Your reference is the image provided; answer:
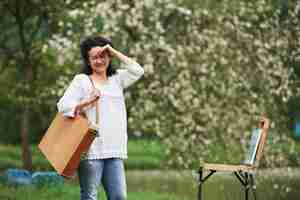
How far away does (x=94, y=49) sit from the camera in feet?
25.9

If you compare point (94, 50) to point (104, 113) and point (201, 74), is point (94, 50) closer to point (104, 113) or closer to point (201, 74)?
point (104, 113)

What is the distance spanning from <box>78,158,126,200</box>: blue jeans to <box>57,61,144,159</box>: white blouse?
6 cm

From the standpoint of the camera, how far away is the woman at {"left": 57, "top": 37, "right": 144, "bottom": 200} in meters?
7.63

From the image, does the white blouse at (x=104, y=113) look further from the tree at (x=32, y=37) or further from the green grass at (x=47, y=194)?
the tree at (x=32, y=37)

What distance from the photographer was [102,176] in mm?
7762

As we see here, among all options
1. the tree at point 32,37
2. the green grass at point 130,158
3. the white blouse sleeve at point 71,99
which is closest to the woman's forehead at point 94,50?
the white blouse sleeve at point 71,99

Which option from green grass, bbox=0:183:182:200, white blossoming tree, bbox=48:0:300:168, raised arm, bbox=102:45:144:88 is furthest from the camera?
white blossoming tree, bbox=48:0:300:168

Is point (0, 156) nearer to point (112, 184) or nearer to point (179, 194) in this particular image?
point (179, 194)

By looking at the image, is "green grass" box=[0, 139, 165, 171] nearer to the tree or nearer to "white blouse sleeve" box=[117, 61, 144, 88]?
the tree

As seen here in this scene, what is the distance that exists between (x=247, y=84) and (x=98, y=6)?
274cm

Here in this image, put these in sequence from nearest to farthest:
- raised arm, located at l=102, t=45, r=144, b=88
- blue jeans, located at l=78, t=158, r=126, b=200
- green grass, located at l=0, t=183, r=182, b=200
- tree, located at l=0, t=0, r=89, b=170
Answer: blue jeans, located at l=78, t=158, r=126, b=200, raised arm, located at l=102, t=45, r=144, b=88, green grass, located at l=0, t=183, r=182, b=200, tree, located at l=0, t=0, r=89, b=170

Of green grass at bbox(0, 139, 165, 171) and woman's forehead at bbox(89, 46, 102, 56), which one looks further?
green grass at bbox(0, 139, 165, 171)

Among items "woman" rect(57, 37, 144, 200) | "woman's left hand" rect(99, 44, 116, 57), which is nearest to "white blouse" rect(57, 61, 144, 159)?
"woman" rect(57, 37, 144, 200)

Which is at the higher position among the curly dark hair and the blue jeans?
the curly dark hair
